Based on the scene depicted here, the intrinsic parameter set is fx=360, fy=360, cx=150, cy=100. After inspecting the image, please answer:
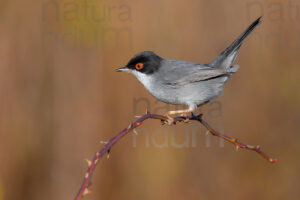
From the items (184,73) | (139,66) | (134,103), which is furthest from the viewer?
(134,103)

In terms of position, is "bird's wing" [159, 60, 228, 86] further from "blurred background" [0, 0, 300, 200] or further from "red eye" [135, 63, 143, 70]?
"blurred background" [0, 0, 300, 200]

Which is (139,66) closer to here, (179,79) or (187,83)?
(179,79)

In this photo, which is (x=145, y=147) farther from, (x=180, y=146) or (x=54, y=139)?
(x=54, y=139)

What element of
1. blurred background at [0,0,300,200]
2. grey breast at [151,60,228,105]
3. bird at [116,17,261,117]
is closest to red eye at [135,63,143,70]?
bird at [116,17,261,117]

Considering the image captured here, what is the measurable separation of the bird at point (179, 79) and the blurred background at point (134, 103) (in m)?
1.90

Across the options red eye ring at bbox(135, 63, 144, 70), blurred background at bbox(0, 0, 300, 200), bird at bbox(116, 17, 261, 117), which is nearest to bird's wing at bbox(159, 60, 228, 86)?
bird at bbox(116, 17, 261, 117)

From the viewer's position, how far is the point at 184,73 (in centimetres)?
466

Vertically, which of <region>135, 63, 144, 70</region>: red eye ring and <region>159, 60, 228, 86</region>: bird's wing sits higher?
<region>135, 63, 144, 70</region>: red eye ring

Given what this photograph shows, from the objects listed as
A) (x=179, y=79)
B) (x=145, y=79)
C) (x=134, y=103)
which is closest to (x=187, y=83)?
(x=179, y=79)

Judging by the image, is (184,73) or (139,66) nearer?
(139,66)

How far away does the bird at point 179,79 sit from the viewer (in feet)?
14.6

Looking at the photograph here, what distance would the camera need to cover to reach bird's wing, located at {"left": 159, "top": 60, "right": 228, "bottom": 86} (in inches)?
178

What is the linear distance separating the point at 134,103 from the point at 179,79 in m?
2.24

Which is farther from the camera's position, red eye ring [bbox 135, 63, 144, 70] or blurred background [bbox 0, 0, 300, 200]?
blurred background [bbox 0, 0, 300, 200]
